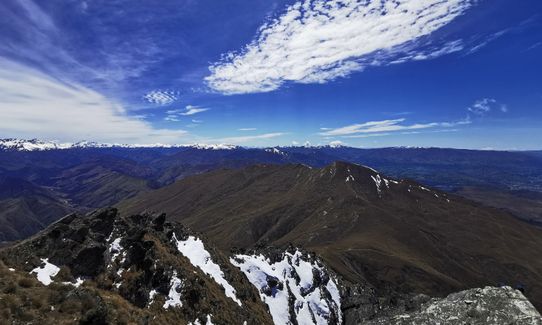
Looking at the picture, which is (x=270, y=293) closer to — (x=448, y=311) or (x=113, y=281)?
(x=113, y=281)

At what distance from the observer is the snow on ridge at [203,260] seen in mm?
56156

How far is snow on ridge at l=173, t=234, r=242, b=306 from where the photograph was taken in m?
56.2

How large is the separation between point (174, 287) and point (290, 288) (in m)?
37.1

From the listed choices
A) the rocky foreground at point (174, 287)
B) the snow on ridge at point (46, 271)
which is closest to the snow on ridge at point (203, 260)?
the rocky foreground at point (174, 287)

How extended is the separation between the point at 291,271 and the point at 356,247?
415 ft

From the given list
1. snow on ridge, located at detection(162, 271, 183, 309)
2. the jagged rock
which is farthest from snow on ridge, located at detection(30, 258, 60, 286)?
the jagged rock

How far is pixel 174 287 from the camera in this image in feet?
140

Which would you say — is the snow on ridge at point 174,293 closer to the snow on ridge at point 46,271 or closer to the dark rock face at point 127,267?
the dark rock face at point 127,267

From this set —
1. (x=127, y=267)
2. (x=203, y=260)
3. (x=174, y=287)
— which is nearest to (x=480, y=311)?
(x=174, y=287)

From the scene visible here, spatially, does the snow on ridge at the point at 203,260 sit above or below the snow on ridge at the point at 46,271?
below

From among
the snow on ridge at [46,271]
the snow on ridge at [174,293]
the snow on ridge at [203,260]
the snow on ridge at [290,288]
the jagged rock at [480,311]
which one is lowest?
the snow on ridge at [290,288]

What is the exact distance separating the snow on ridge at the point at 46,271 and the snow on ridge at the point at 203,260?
23979mm

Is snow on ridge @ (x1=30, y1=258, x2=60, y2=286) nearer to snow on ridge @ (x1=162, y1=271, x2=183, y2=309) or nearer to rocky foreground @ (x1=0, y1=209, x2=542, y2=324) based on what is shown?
rocky foreground @ (x1=0, y1=209, x2=542, y2=324)

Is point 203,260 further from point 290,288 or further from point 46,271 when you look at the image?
point 46,271
